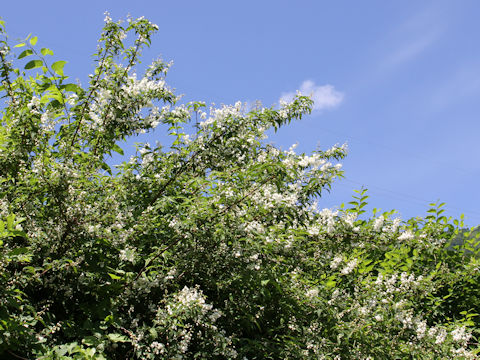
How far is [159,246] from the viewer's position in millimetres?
3873

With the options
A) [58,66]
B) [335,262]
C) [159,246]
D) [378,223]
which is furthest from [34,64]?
[378,223]

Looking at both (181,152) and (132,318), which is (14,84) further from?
(132,318)

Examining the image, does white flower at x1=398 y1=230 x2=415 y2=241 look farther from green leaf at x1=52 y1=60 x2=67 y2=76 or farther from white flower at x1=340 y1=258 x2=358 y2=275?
green leaf at x1=52 y1=60 x2=67 y2=76

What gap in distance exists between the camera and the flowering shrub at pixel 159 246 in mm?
3211

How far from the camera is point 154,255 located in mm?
3545

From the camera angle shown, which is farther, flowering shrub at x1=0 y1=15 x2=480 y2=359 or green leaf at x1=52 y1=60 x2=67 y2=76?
green leaf at x1=52 y1=60 x2=67 y2=76

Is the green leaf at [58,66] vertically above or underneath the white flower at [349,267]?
above

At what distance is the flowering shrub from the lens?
321 cm

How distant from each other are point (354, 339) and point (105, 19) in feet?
14.7

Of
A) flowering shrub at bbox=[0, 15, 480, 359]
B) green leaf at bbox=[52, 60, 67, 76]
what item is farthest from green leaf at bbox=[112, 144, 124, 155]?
green leaf at bbox=[52, 60, 67, 76]

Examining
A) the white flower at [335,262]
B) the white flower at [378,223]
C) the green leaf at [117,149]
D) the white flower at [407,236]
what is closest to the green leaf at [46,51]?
the green leaf at [117,149]

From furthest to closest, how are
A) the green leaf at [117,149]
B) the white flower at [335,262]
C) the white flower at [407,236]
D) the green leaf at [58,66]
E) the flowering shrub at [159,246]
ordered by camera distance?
the white flower at [407,236] → the white flower at [335,262] → the green leaf at [117,149] → the green leaf at [58,66] → the flowering shrub at [159,246]

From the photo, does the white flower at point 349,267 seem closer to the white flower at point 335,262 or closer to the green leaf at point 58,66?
the white flower at point 335,262

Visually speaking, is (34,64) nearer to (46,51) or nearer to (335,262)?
(46,51)
